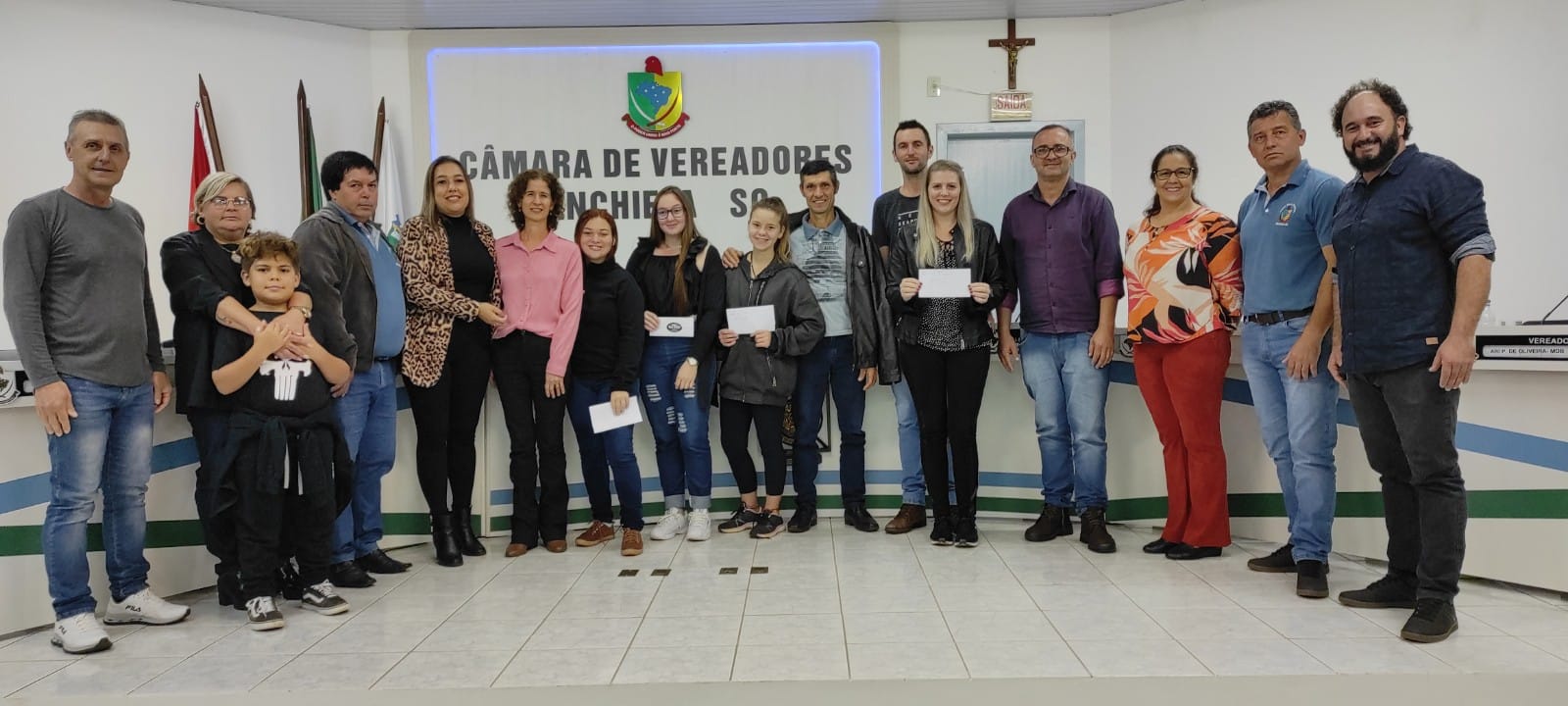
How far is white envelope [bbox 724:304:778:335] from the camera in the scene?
3855 millimetres

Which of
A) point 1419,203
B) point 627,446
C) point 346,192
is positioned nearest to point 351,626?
point 627,446

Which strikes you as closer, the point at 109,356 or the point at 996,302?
the point at 109,356

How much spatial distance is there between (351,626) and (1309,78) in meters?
5.98

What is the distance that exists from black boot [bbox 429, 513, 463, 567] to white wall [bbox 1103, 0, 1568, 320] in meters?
4.92

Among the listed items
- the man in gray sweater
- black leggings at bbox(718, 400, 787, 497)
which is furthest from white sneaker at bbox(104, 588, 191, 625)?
black leggings at bbox(718, 400, 787, 497)

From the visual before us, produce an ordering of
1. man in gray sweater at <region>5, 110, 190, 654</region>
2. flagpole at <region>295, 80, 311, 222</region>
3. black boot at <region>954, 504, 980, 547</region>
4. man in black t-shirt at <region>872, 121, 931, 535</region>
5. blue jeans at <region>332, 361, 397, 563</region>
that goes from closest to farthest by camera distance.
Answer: man in gray sweater at <region>5, 110, 190, 654</region>
blue jeans at <region>332, 361, 397, 563</region>
black boot at <region>954, 504, 980, 547</region>
man in black t-shirt at <region>872, 121, 931, 535</region>
flagpole at <region>295, 80, 311, 222</region>

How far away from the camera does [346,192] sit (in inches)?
133

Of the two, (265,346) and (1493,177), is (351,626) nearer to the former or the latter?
(265,346)

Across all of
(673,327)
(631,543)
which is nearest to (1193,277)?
(673,327)

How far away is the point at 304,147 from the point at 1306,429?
19.7 ft

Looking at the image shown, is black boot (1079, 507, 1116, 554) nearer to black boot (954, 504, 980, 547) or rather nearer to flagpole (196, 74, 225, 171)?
black boot (954, 504, 980, 547)

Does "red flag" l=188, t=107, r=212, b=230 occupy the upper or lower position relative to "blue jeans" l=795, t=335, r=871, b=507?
upper

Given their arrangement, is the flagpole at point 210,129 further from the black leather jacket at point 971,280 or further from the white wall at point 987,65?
the black leather jacket at point 971,280

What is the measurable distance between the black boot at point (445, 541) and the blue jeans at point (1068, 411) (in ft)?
8.02
